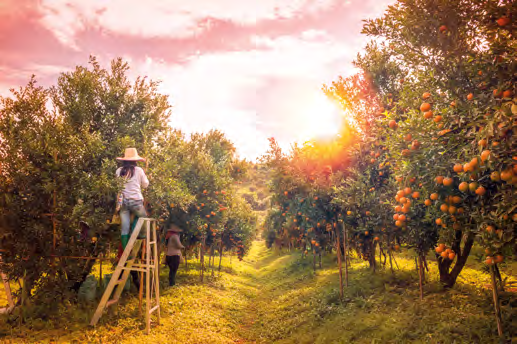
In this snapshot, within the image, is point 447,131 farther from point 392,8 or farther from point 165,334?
point 165,334

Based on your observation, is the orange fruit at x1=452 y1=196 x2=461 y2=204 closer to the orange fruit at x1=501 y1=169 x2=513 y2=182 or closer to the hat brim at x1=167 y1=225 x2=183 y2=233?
the orange fruit at x1=501 y1=169 x2=513 y2=182

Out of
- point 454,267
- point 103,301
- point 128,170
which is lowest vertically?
point 103,301

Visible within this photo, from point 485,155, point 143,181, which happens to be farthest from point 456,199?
point 143,181

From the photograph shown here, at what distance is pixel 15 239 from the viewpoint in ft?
25.8

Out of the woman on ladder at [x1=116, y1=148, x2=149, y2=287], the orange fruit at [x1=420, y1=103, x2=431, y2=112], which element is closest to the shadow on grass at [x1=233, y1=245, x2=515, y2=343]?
the orange fruit at [x1=420, y1=103, x2=431, y2=112]

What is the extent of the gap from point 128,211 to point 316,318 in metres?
7.78

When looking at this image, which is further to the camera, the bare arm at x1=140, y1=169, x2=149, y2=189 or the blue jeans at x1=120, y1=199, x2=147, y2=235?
the bare arm at x1=140, y1=169, x2=149, y2=189

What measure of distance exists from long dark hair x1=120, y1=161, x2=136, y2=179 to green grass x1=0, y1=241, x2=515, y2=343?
4.24 metres

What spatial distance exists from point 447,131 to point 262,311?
1173 cm

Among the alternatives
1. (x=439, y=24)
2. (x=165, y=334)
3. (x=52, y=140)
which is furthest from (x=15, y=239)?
(x=439, y=24)

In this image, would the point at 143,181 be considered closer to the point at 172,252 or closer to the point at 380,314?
the point at 172,252

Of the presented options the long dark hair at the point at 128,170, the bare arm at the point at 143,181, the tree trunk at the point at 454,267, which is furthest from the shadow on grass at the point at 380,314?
the long dark hair at the point at 128,170

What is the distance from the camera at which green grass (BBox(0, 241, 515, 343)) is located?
297 inches

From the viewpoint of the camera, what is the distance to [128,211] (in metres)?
9.05
